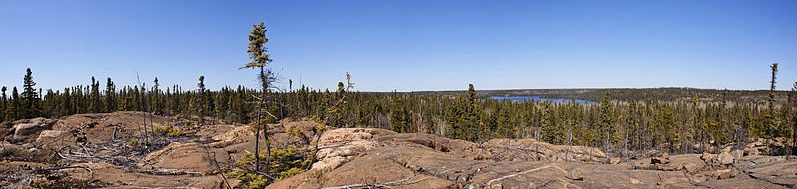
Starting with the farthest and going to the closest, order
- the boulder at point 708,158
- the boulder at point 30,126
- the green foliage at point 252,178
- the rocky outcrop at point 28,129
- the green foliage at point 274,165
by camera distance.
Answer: the boulder at point 30,126
the rocky outcrop at point 28,129
the green foliage at point 274,165
the green foliage at point 252,178
the boulder at point 708,158

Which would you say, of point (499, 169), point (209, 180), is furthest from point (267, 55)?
point (499, 169)

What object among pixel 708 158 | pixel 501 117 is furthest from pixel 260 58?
pixel 501 117

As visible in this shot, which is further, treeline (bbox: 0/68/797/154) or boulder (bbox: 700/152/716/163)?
treeline (bbox: 0/68/797/154)

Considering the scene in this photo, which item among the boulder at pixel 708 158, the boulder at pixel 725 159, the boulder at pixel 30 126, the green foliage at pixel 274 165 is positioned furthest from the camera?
the boulder at pixel 30 126

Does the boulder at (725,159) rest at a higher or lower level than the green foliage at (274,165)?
higher

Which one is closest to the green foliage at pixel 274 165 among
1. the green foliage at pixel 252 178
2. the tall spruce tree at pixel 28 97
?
the green foliage at pixel 252 178

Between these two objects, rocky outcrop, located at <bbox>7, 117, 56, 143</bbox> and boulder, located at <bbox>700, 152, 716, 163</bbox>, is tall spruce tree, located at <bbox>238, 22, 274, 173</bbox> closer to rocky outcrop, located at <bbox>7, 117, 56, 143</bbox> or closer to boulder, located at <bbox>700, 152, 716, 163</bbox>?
boulder, located at <bbox>700, 152, 716, 163</bbox>

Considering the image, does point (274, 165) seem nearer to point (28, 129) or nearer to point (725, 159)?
point (725, 159)

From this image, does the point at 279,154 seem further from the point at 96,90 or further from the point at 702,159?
the point at 96,90

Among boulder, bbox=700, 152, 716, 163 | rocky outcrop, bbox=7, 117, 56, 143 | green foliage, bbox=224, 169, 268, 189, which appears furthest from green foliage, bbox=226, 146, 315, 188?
rocky outcrop, bbox=7, 117, 56, 143

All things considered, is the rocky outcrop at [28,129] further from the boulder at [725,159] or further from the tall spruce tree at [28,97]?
the boulder at [725,159]

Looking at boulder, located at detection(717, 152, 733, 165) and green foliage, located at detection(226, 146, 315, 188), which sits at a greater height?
boulder, located at detection(717, 152, 733, 165)

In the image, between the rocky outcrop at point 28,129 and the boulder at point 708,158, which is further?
the rocky outcrop at point 28,129

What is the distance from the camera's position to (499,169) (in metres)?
13.0
